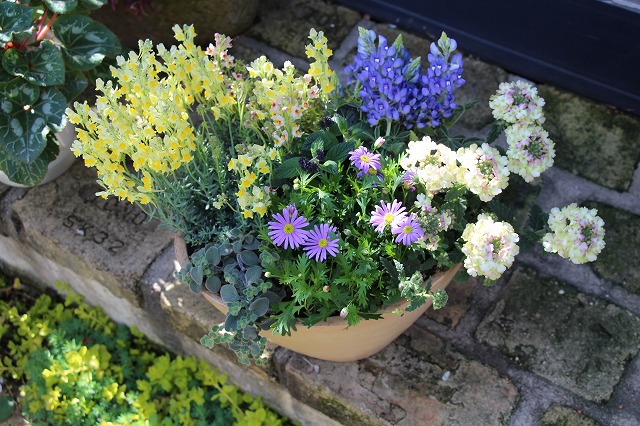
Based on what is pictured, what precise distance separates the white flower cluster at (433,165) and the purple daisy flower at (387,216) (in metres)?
0.08

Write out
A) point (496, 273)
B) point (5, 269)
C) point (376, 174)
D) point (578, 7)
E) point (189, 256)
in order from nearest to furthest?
point (496, 273)
point (376, 174)
point (189, 256)
point (578, 7)
point (5, 269)

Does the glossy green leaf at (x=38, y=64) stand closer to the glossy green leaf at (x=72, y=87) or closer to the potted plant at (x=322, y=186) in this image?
the glossy green leaf at (x=72, y=87)

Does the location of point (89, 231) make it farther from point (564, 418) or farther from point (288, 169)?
point (564, 418)

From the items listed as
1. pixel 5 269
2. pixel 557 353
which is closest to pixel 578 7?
pixel 557 353

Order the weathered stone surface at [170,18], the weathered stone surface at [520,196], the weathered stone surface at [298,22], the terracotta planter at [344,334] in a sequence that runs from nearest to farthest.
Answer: the terracotta planter at [344,334], the weathered stone surface at [520,196], the weathered stone surface at [170,18], the weathered stone surface at [298,22]

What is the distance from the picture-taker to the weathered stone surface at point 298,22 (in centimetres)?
285

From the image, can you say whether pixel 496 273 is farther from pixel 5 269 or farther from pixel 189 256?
pixel 5 269

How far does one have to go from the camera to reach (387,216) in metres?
1.67

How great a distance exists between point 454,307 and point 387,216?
2.18 feet

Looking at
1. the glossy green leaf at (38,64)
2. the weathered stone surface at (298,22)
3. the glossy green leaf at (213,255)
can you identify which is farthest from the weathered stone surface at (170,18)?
the glossy green leaf at (213,255)

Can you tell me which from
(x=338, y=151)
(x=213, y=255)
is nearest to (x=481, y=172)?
(x=338, y=151)

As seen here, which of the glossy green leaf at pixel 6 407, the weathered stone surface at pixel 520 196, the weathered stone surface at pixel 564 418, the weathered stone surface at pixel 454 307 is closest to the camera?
the weathered stone surface at pixel 564 418

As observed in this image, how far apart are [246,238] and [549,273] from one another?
0.96m

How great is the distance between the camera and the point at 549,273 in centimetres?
228
